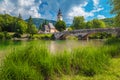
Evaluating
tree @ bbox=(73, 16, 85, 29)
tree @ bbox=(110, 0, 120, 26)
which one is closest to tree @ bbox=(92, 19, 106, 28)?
tree @ bbox=(73, 16, 85, 29)

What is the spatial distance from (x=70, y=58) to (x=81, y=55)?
0.56 meters

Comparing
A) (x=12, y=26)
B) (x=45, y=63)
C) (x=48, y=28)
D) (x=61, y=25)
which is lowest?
(x=48, y=28)

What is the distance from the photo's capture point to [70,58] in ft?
28.0

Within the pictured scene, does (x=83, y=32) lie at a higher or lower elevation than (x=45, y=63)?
lower

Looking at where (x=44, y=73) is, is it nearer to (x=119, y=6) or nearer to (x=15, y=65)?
(x=15, y=65)

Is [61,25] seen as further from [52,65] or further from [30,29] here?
[52,65]

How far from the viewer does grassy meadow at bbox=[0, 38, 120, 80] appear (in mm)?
6121

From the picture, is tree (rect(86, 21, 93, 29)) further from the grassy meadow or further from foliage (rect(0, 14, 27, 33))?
the grassy meadow

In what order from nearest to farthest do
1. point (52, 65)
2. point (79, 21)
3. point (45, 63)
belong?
point (45, 63), point (52, 65), point (79, 21)

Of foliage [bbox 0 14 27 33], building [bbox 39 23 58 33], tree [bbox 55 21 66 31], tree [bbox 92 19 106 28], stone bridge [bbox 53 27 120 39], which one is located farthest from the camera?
building [bbox 39 23 58 33]

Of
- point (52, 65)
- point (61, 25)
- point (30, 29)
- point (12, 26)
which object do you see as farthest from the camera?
point (61, 25)

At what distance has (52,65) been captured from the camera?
290 inches

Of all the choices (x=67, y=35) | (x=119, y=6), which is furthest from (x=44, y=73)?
(x=67, y=35)

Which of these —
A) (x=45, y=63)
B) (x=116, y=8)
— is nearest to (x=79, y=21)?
(x=116, y=8)
